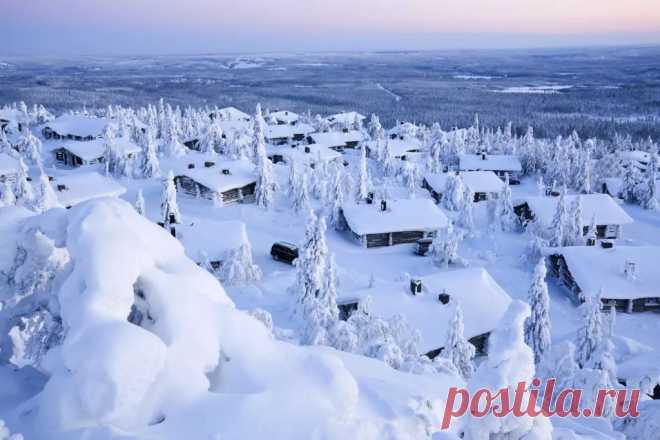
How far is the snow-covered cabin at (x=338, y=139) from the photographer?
72125 mm

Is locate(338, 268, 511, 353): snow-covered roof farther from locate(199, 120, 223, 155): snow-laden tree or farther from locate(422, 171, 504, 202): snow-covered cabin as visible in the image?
locate(199, 120, 223, 155): snow-laden tree

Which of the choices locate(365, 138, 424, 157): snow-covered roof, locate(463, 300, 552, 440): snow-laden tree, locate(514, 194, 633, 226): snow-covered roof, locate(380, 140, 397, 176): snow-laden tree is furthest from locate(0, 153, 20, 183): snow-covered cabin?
locate(463, 300, 552, 440): snow-laden tree

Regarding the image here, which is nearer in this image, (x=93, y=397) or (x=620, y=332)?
(x=93, y=397)

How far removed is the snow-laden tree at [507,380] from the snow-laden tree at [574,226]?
3236 centimetres

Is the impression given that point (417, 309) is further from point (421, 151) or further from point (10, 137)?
point (10, 137)

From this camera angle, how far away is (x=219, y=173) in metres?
47.1

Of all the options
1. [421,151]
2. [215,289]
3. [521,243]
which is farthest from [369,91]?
[215,289]

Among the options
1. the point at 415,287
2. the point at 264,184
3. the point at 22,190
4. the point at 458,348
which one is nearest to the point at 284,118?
the point at 264,184

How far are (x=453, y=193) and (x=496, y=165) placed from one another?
1852cm

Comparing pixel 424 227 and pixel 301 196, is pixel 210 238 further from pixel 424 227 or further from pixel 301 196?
pixel 424 227

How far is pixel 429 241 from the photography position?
37.1 metres

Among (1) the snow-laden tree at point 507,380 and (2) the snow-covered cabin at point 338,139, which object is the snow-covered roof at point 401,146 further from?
(1) the snow-laden tree at point 507,380

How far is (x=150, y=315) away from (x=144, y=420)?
1774 mm

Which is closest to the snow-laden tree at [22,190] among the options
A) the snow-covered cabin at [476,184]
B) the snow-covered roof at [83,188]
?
the snow-covered roof at [83,188]
